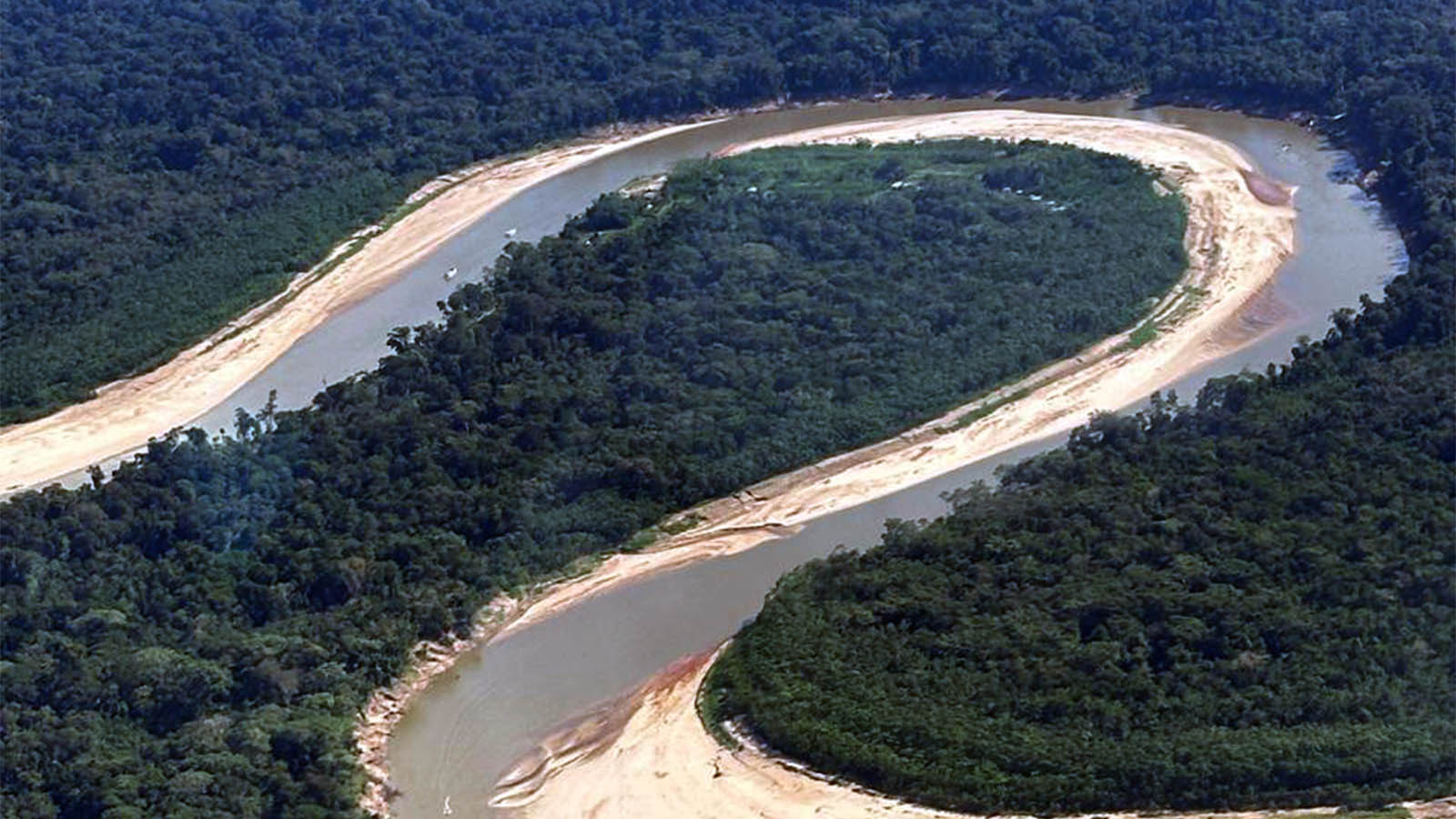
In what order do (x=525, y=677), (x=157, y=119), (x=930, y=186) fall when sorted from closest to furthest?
(x=525, y=677) → (x=930, y=186) → (x=157, y=119)

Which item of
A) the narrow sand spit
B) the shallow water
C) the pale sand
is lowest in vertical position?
the narrow sand spit

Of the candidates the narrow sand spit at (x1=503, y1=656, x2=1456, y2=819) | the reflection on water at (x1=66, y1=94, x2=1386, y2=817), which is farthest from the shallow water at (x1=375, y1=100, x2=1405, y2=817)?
the narrow sand spit at (x1=503, y1=656, x2=1456, y2=819)

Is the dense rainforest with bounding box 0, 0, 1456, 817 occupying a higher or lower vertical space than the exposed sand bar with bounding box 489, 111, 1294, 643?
higher

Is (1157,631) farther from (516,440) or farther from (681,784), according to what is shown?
(516,440)

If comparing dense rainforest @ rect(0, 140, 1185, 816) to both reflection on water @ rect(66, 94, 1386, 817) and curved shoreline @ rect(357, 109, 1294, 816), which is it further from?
reflection on water @ rect(66, 94, 1386, 817)

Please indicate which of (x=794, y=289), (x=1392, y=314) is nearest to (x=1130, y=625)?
(x=1392, y=314)

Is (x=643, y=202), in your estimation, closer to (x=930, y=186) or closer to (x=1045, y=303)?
(x=930, y=186)

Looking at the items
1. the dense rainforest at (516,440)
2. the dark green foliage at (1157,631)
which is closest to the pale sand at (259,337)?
the dense rainforest at (516,440)

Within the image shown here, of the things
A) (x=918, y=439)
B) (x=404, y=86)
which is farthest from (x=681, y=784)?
(x=404, y=86)
